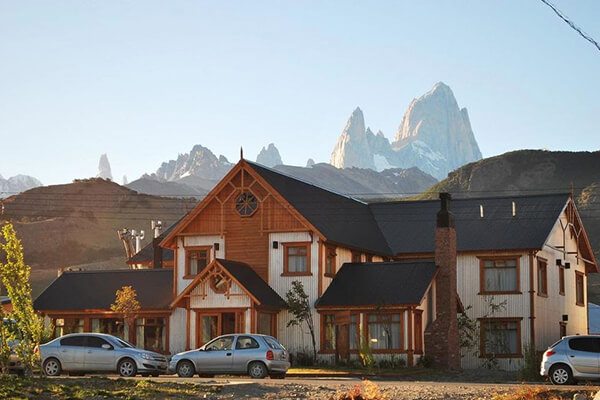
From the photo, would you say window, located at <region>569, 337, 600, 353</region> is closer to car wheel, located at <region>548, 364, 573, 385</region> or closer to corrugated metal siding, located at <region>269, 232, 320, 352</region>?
car wheel, located at <region>548, 364, 573, 385</region>

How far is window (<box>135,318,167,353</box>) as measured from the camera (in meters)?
53.8

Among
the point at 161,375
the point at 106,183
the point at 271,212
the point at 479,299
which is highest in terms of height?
the point at 106,183

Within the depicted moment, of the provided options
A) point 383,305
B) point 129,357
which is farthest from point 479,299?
point 129,357

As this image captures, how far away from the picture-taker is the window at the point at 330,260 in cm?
5215

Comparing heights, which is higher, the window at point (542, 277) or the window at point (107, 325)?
the window at point (542, 277)

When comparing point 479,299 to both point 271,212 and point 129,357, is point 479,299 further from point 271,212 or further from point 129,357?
point 129,357

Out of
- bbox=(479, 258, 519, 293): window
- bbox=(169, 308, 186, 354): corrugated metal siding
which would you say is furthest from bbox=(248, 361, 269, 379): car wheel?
bbox=(479, 258, 519, 293): window

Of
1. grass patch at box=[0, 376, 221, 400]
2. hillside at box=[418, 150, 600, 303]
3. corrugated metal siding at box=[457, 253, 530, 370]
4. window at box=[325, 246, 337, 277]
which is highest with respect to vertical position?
hillside at box=[418, 150, 600, 303]

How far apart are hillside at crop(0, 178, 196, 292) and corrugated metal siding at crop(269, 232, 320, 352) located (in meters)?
75.7

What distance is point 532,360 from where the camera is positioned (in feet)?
137

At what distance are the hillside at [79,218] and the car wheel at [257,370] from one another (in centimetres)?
8809

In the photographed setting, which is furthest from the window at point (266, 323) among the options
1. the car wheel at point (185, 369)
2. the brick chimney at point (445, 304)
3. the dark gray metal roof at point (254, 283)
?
the car wheel at point (185, 369)

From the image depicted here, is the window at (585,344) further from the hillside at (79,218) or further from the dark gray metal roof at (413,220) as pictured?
the hillside at (79,218)

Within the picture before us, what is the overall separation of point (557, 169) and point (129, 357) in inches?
5408
